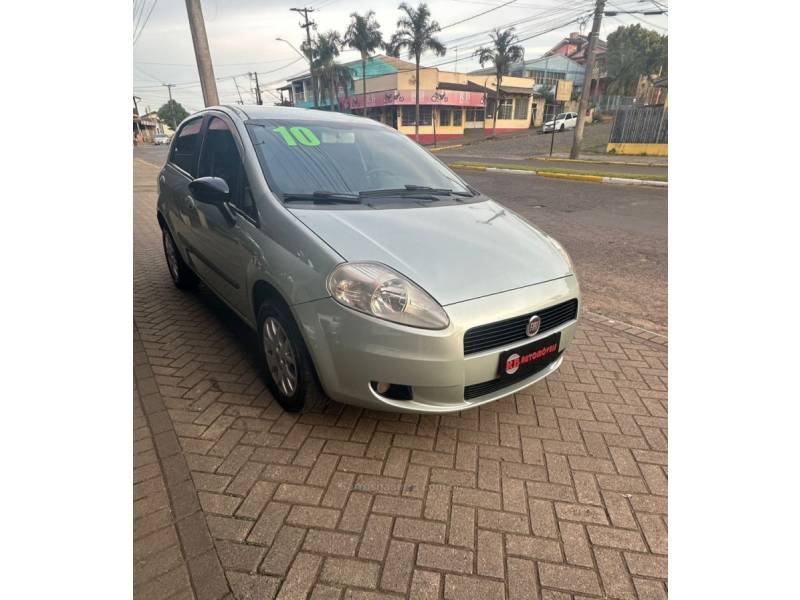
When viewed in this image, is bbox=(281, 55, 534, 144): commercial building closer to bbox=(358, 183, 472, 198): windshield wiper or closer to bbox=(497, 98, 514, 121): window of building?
bbox=(497, 98, 514, 121): window of building

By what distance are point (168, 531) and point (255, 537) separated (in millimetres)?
383

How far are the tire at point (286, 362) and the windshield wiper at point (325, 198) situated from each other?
0.60 metres

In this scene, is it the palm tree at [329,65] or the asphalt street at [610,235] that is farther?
the palm tree at [329,65]

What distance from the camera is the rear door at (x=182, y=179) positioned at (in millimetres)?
3717

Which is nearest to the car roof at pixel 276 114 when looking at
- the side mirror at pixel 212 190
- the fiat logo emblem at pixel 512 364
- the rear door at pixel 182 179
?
the rear door at pixel 182 179

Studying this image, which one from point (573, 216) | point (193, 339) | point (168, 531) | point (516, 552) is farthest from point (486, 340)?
point (573, 216)

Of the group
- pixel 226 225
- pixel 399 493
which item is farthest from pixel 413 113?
pixel 399 493

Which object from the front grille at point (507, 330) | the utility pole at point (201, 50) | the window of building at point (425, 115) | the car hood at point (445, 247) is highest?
the window of building at point (425, 115)

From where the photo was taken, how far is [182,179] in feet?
12.9

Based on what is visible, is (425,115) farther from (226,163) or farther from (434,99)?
(226,163)

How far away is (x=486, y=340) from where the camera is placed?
2.12 metres

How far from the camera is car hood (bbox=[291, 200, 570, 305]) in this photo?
2.14 meters

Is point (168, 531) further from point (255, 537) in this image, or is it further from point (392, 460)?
point (392, 460)

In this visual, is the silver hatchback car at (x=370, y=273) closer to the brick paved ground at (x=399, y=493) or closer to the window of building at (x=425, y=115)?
the brick paved ground at (x=399, y=493)
